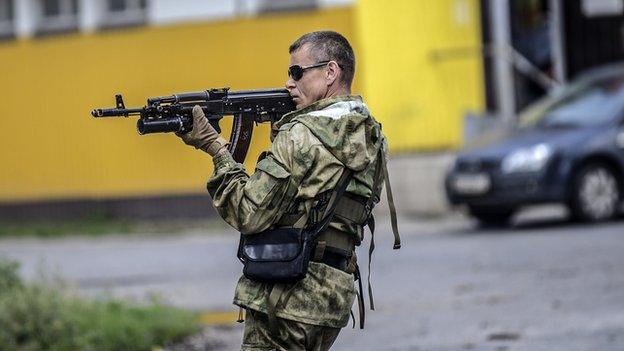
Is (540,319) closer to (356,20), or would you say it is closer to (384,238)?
(384,238)

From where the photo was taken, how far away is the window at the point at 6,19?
22.2 metres

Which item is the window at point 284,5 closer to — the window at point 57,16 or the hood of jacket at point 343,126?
the window at point 57,16

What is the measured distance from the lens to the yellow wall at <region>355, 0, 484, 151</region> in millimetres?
19188

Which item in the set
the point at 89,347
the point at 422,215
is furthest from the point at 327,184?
the point at 422,215

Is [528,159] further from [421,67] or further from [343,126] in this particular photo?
[343,126]

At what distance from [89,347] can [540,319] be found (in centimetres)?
324

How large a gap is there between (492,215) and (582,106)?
167cm

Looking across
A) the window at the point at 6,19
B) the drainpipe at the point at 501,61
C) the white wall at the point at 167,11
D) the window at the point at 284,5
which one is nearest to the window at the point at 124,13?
the white wall at the point at 167,11

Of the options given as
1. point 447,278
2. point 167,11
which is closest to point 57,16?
point 167,11

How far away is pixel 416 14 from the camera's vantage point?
19.5 m

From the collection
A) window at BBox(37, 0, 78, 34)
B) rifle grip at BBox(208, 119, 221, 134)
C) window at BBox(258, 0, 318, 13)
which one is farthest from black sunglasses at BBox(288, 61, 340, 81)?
window at BBox(37, 0, 78, 34)

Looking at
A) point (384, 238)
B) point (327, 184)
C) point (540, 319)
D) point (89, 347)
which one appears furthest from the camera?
point (384, 238)

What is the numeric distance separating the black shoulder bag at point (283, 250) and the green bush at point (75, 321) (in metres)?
3.48

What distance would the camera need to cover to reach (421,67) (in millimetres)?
19625
